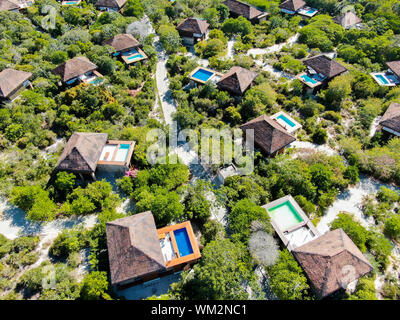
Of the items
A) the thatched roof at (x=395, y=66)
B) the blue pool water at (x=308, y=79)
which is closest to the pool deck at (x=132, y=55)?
the blue pool water at (x=308, y=79)

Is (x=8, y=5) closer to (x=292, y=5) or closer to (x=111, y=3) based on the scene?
(x=111, y=3)

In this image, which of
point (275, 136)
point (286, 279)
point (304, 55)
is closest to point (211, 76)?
point (275, 136)

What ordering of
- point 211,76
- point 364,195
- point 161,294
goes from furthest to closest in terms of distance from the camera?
1. point 211,76
2. point 364,195
3. point 161,294

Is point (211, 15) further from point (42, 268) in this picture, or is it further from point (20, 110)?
point (42, 268)

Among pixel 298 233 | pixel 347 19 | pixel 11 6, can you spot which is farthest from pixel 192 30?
pixel 298 233

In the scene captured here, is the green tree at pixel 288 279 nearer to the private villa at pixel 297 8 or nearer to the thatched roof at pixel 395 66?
the thatched roof at pixel 395 66

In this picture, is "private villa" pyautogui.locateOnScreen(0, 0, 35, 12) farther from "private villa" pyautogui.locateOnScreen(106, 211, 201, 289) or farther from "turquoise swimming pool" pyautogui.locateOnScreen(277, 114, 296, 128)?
"turquoise swimming pool" pyautogui.locateOnScreen(277, 114, 296, 128)

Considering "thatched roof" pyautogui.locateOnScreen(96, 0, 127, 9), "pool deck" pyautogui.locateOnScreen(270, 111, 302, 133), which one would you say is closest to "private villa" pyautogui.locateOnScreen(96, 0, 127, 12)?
"thatched roof" pyautogui.locateOnScreen(96, 0, 127, 9)
